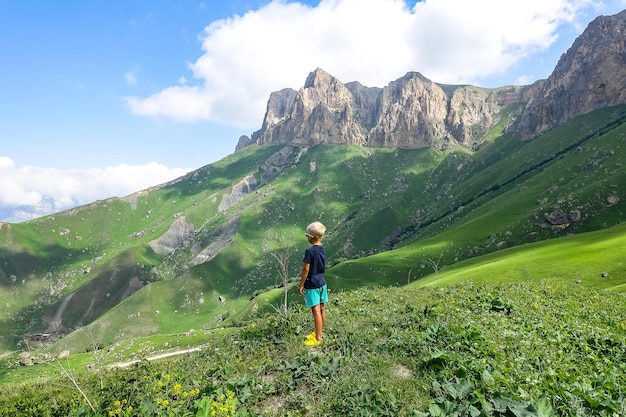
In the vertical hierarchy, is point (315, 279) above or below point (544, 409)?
above

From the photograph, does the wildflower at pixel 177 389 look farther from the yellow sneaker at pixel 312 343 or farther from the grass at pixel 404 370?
the yellow sneaker at pixel 312 343

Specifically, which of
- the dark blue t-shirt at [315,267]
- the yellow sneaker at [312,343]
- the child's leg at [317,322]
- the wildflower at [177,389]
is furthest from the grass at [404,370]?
the dark blue t-shirt at [315,267]

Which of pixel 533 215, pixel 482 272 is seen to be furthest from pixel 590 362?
pixel 533 215

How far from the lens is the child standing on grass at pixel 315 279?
13.2m

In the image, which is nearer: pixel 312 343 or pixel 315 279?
pixel 312 343

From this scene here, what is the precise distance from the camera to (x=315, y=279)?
13523mm

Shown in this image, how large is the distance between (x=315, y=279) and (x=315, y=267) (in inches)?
18.6

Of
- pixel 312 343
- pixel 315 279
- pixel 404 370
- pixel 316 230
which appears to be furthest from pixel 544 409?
pixel 316 230

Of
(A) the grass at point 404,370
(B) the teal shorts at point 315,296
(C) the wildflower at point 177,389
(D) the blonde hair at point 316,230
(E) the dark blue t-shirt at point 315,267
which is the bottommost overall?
(A) the grass at point 404,370

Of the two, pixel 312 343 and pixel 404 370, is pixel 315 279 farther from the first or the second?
pixel 404 370

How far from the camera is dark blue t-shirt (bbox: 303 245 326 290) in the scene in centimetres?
1341

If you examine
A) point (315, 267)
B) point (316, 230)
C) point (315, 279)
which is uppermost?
point (316, 230)

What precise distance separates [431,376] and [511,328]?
6.91 m

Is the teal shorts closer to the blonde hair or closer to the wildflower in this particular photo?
the blonde hair
